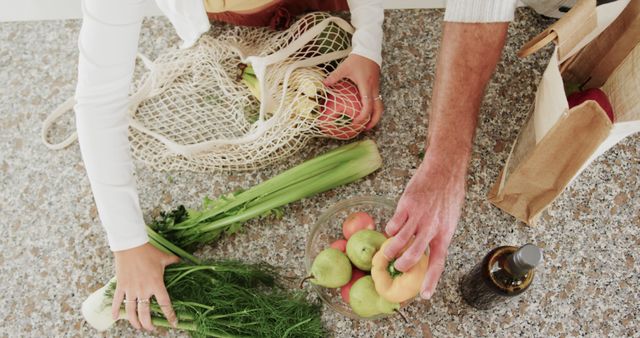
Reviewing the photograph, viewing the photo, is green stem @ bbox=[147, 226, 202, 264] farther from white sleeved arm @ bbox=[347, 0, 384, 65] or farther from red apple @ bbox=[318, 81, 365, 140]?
white sleeved arm @ bbox=[347, 0, 384, 65]

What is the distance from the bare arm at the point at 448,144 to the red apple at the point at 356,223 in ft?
0.36

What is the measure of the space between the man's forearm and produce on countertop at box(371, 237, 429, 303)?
177mm

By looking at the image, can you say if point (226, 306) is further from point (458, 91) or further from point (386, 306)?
point (458, 91)

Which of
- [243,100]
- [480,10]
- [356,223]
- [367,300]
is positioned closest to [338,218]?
[356,223]

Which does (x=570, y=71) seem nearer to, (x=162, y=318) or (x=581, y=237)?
(x=581, y=237)

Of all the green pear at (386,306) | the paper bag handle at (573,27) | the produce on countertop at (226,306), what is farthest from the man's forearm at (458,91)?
the produce on countertop at (226,306)

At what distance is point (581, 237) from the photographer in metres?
1.00

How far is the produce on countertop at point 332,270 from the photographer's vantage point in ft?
2.82

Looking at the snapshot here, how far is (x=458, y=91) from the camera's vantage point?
0.86m

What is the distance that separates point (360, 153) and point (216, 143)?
10.7 inches

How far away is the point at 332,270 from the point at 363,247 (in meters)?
0.06

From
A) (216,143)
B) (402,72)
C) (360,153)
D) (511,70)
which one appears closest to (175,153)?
(216,143)

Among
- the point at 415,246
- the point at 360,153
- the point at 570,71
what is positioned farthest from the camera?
the point at 360,153

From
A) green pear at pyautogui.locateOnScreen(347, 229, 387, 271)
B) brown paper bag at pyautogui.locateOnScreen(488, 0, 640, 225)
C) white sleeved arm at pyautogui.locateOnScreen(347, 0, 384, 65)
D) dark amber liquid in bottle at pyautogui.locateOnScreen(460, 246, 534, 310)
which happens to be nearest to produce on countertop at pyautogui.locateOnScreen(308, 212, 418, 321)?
green pear at pyautogui.locateOnScreen(347, 229, 387, 271)
